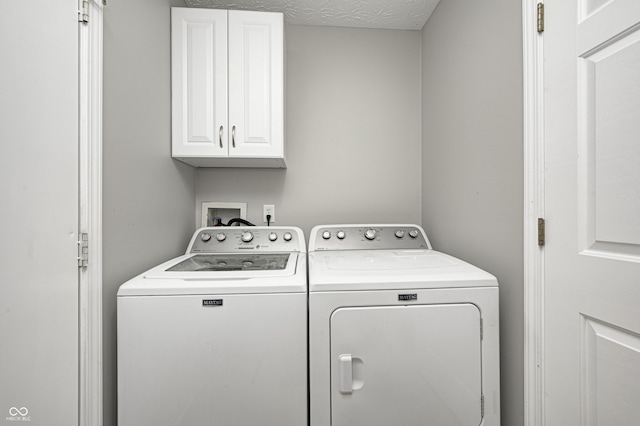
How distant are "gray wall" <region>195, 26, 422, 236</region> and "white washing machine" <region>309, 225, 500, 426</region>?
954 millimetres

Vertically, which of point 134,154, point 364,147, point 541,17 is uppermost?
point 541,17

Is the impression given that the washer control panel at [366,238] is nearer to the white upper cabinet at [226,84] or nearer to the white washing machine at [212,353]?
the white upper cabinet at [226,84]

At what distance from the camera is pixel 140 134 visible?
3.91 feet

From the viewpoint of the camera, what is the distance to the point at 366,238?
1692 millimetres

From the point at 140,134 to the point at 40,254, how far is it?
597 millimetres

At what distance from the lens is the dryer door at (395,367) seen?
99 centimetres

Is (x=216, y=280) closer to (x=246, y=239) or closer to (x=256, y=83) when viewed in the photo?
(x=246, y=239)

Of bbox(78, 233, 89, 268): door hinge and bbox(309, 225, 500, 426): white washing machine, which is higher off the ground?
bbox(78, 233, 89, 268): door hinge

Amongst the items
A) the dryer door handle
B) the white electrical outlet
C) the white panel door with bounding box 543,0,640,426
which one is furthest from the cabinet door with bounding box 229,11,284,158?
the white panel door with bounding box 543,0,640,426

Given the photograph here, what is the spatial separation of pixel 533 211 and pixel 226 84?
5.10 ft

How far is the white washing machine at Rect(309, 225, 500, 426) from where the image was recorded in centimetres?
99

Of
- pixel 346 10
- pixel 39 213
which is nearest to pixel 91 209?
pixel 39 213

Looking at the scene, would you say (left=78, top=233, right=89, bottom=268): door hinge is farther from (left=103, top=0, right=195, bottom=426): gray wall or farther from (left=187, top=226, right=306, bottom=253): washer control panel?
(left=187, top=226, right=306, bottom=253): washer control panel

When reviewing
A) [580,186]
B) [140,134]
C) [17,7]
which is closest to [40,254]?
[140,134]
